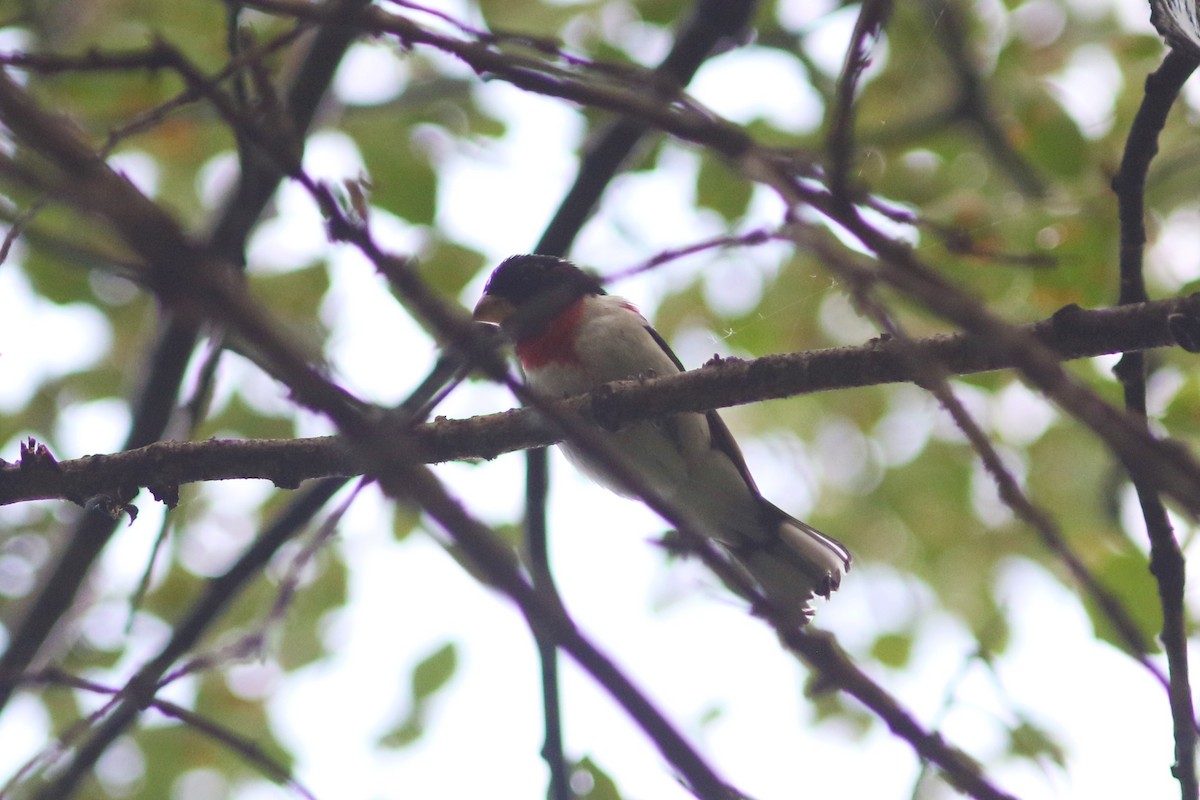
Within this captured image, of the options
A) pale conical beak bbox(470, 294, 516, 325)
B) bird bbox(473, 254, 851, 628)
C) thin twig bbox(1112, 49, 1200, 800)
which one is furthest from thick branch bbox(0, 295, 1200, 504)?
pale conical beak bbox(470, 294, 516, 325)

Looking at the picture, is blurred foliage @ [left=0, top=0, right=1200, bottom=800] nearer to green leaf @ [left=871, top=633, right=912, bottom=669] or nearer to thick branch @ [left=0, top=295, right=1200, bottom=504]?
green leaf @ [left=871, top=633, right=912, bottom=669]

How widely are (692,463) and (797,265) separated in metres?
1.79

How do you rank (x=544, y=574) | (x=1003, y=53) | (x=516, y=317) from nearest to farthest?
(x=516, y=317)
(x=544, y=574)
(x=1003, y=53)

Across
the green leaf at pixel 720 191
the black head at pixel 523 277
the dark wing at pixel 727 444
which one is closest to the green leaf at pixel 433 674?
the black head at pixel 523 277

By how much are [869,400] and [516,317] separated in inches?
224

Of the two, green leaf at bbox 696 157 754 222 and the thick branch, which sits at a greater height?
green leaf at bbox 696 157 754 222

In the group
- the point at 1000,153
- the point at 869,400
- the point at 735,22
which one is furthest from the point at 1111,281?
the point at 869,400

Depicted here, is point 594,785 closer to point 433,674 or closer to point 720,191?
point 433,674

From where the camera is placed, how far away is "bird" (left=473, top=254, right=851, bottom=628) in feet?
13.8

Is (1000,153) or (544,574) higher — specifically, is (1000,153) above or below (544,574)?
above

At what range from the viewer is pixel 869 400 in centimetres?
714

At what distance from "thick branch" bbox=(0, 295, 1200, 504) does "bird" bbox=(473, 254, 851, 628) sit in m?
1.23

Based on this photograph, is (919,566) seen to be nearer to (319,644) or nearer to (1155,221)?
(1155,221)

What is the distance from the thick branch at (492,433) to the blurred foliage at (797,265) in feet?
4.45
